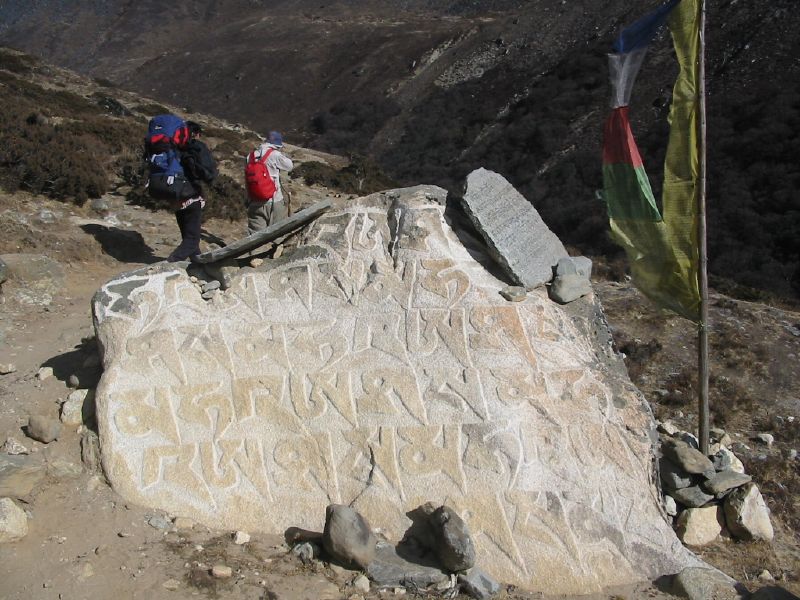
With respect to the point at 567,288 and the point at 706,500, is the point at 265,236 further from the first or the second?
the point at 706,500

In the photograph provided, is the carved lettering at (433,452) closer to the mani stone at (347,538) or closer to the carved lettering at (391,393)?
the carved lettering at (391,393)

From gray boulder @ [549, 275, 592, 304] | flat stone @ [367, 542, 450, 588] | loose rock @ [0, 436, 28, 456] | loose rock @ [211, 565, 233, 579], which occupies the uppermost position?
gray boulder @ [549, 275, 592, 304]

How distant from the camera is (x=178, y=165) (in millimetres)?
8062

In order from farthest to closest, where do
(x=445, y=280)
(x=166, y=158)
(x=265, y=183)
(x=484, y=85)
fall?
(x=484, y=85) → (x=265, y=183) → (x=166, y=158) → (x=445, y=280)

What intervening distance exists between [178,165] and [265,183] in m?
1.04

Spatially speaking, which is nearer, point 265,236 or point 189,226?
point 265,236

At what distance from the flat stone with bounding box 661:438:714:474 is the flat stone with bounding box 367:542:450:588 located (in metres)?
2.60

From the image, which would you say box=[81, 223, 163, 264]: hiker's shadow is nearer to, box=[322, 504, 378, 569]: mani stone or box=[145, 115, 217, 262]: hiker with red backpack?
box=[145, 115, 217, 262]: hiker with red backpack

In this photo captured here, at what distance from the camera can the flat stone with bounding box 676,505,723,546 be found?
20.1 feet

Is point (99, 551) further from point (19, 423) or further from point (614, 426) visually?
point (614, 426)

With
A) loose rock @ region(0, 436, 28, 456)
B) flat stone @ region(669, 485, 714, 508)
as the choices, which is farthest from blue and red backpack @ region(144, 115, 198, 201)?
flat stone @ region(669, 485, 714, 508)

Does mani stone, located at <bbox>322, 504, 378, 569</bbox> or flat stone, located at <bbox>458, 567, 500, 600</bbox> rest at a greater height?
mani stone, located at <bbox>322, 504, 378, 569</bbox>

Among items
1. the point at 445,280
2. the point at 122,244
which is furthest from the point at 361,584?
the point at 122,244

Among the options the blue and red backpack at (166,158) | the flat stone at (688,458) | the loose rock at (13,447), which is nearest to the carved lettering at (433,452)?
the flat stone at (688,458)
